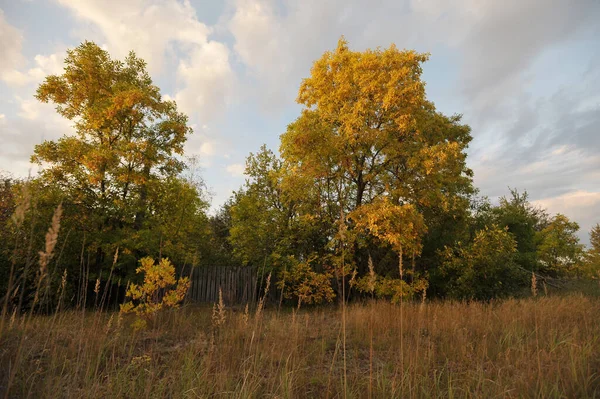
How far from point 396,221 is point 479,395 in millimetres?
7095

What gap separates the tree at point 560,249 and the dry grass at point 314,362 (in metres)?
19.3

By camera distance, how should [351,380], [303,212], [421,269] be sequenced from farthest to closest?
1. [421,269]
2. [303,212]
3. [351,380]

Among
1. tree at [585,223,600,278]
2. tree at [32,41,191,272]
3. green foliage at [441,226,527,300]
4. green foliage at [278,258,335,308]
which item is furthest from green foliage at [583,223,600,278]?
tree at [32,41,191,272]

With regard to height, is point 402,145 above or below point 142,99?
below

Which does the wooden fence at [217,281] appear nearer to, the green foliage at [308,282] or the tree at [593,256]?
the green foliage at [308,282]

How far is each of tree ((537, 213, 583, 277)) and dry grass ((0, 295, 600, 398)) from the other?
19.3m

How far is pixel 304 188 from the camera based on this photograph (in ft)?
39.9

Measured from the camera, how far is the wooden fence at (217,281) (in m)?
13.3

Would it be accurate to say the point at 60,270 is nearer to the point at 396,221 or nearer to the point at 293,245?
the point at 293,245

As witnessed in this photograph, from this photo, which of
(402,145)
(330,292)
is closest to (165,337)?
(330,292)

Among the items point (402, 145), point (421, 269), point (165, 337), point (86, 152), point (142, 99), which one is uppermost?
point (142, 99)

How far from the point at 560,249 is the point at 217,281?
79.4ft

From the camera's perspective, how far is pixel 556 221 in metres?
24.7

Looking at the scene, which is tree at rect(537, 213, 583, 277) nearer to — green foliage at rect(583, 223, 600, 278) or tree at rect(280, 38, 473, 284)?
green foliage at rect(583, 223, 600, 278)
